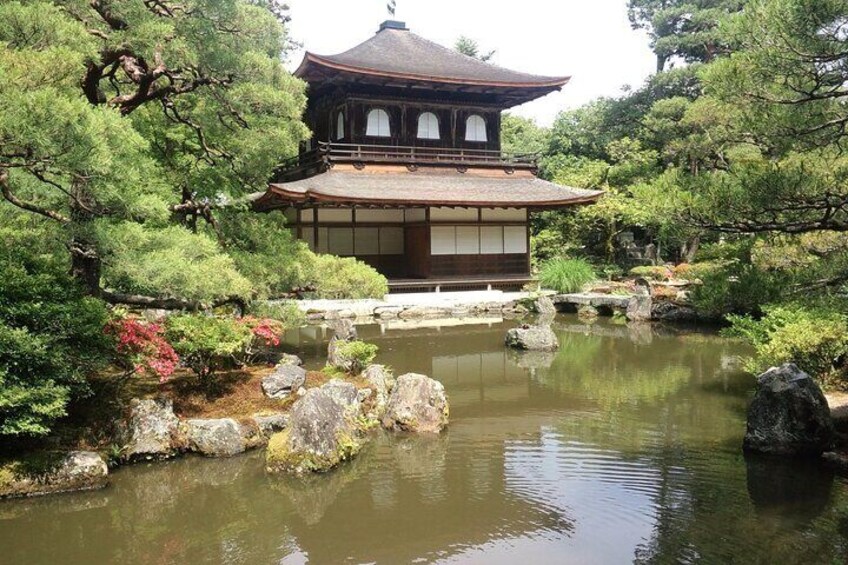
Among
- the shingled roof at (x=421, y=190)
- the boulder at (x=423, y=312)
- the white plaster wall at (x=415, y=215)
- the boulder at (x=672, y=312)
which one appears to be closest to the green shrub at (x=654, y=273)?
the shingled roof at (x=421, y=190)

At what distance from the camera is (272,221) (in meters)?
10.5

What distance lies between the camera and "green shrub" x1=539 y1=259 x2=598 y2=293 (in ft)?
70.0

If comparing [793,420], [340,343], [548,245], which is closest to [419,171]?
[548,245]

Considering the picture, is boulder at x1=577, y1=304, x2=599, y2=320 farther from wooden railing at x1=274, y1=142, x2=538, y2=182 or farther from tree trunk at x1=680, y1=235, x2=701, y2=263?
tree trunk at x1=680, y1=235, x2=701, y2=263

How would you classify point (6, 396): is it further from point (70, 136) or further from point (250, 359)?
point (250, 359)

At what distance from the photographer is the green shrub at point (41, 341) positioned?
566 cm

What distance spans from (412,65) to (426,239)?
20.8 feet

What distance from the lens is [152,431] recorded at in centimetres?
707

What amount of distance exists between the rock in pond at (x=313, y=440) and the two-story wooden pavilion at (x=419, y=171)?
1262 centimetres

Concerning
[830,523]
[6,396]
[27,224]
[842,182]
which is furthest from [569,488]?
[27,224]

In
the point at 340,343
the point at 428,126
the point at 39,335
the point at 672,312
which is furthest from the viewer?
the point at 428,126

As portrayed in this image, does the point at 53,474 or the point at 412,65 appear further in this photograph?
the point at 412,65

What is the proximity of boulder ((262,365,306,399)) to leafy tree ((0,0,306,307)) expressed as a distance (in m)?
1.11

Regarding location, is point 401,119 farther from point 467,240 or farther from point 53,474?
point 53,474
